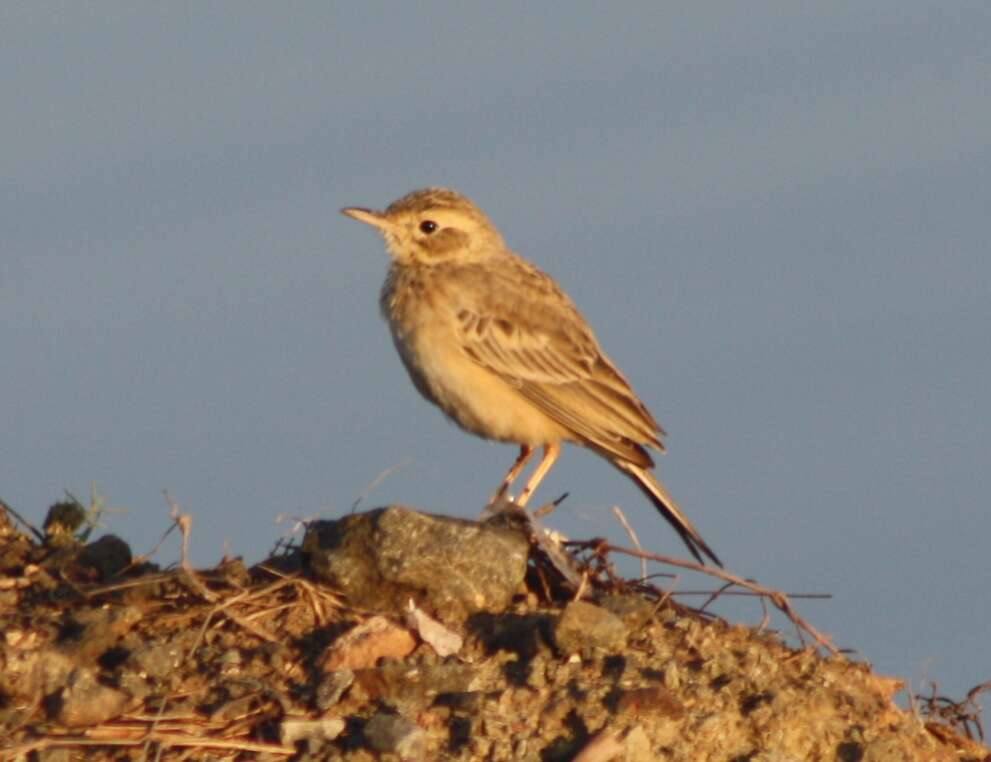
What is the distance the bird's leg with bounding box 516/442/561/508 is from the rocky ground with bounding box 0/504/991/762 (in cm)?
317

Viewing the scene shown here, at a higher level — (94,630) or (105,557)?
(105,557)

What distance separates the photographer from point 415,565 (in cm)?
816

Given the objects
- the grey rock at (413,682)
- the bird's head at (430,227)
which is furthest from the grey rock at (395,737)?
the bird's head at (430,227)

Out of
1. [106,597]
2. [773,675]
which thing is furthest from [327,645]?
[773,675]

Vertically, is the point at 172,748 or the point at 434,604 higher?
the point at 434,604

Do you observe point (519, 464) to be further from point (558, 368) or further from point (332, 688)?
point (332, 688)

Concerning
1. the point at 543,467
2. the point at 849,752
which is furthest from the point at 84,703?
the point at 543,467

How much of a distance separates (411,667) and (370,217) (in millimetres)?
5639

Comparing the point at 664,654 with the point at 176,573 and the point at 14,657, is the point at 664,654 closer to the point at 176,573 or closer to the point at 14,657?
the point at 176,573

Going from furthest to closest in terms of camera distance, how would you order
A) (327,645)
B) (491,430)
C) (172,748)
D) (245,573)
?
(491,430) < (245,573) < (327,645) < (172,748)

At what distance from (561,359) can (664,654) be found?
14.8 feet

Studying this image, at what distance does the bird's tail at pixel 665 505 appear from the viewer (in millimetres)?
11828

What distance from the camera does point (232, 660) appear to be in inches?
307

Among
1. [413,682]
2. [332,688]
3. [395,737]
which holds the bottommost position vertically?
[395,737]
